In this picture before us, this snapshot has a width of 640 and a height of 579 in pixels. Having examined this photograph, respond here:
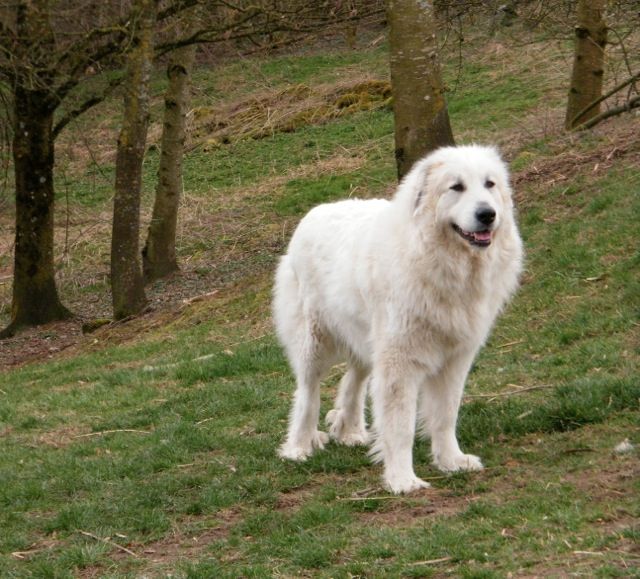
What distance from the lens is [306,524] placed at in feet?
18.1

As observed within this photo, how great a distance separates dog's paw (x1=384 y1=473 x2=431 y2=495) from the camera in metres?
5.81

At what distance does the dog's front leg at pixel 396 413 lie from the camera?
591 cm

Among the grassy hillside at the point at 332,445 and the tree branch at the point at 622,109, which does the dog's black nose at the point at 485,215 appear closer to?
the grassy hillside at the point at 332,445

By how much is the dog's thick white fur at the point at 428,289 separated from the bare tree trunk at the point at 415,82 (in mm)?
4200

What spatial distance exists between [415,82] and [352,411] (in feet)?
14.9

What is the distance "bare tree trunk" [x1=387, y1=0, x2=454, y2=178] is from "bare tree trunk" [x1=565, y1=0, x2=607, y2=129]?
4148 millimetres

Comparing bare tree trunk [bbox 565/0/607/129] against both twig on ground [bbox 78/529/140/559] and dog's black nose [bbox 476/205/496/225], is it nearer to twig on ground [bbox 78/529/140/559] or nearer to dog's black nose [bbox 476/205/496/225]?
dog's black nose [bbox 476/205/496/225]

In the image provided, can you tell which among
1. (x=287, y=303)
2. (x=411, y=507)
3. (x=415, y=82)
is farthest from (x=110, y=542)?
(x=415, y=82)

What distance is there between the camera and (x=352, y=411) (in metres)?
7.04

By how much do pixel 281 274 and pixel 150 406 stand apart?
2.39 metres

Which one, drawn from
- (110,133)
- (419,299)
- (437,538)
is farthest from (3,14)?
(110,133)

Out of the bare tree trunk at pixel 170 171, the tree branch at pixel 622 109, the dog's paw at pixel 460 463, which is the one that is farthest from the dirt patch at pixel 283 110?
the dog's paw at pixel 460 463

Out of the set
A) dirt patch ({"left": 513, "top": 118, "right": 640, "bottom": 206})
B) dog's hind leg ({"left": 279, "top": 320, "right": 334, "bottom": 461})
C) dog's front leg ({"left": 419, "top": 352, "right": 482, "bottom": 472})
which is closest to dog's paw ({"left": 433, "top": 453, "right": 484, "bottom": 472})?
dog's front leg ({"left": 419, "top": 352, "right": 482, "bottom": 472})

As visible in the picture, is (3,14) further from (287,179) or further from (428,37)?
(287,179)
